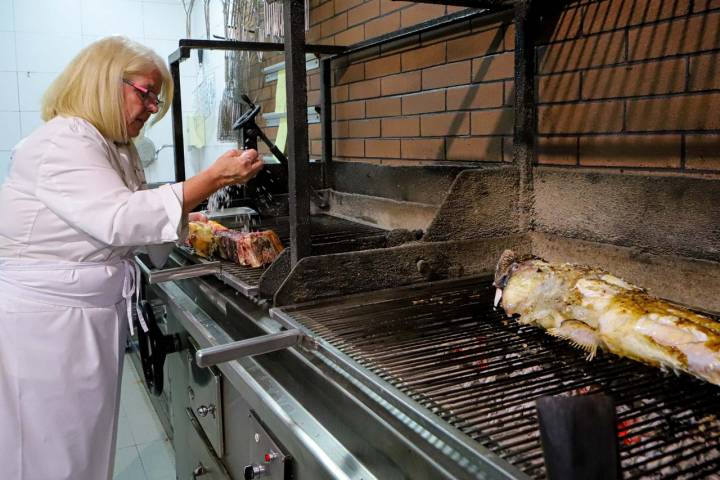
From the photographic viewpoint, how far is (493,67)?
221 centimetres

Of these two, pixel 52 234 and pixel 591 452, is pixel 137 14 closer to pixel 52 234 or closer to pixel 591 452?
pixel 52 234

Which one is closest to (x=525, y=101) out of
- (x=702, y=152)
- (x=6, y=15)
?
(x=702, y=152)

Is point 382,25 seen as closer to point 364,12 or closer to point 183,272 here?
point 364,12

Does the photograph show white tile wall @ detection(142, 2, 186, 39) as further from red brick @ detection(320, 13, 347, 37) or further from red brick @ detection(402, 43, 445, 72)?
red brick @ detection(402, 43, 445, 72)

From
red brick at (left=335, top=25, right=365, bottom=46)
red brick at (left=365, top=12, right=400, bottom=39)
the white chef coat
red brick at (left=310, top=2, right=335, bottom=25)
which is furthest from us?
red brick at (left=310, top=2, right=335, bottom=25)

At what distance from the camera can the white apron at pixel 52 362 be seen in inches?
72.0

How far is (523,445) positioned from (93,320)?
58.6 inches

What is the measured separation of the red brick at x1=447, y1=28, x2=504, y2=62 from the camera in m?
2.18

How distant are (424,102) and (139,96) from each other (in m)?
1.22

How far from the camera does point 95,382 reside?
1.94 metres

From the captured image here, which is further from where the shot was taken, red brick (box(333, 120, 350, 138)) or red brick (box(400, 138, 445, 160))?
red brick (box(333, 120, 350, 138))

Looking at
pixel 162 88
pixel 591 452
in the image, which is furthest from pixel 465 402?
pixel 162 88

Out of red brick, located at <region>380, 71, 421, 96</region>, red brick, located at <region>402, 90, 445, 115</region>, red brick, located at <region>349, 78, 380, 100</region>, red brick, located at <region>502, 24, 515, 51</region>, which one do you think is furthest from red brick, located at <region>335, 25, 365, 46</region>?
red brick, located at <region>502, 24, 515, 51</region>

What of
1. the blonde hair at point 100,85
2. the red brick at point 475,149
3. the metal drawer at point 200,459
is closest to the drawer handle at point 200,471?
the metal drawer at point 200,459
